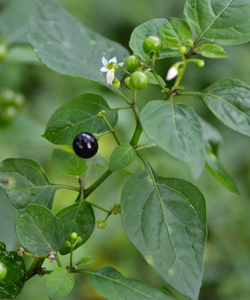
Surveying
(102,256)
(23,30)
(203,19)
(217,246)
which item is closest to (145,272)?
(102,256)

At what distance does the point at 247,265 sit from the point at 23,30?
71.6 inches

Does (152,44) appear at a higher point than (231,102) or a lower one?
higher

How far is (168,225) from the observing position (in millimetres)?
909

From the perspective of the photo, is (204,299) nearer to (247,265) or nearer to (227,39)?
(247,265)

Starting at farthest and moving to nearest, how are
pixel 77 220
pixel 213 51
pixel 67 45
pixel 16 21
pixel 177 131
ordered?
pixel 16 21 < pixel 67 45 < pixel 77 220 < pixel 213 51 < pixel 177 131

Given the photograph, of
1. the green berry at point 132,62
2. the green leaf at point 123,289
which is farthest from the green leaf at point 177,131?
the green leaf at point 123,289

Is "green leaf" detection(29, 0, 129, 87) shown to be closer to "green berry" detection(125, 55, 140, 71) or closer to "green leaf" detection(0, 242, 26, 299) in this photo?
"green berry" detection(125, 55, 140, 71)

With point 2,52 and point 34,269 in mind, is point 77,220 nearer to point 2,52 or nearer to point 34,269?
point 34,269

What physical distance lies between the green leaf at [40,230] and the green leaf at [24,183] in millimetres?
64

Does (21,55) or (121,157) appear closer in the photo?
(121,157)

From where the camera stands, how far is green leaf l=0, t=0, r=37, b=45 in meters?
2.12

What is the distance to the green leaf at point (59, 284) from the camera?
2.84 feet

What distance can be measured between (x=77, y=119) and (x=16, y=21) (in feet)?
4.38

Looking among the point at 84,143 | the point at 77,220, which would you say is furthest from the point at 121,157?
the point at 77,220
